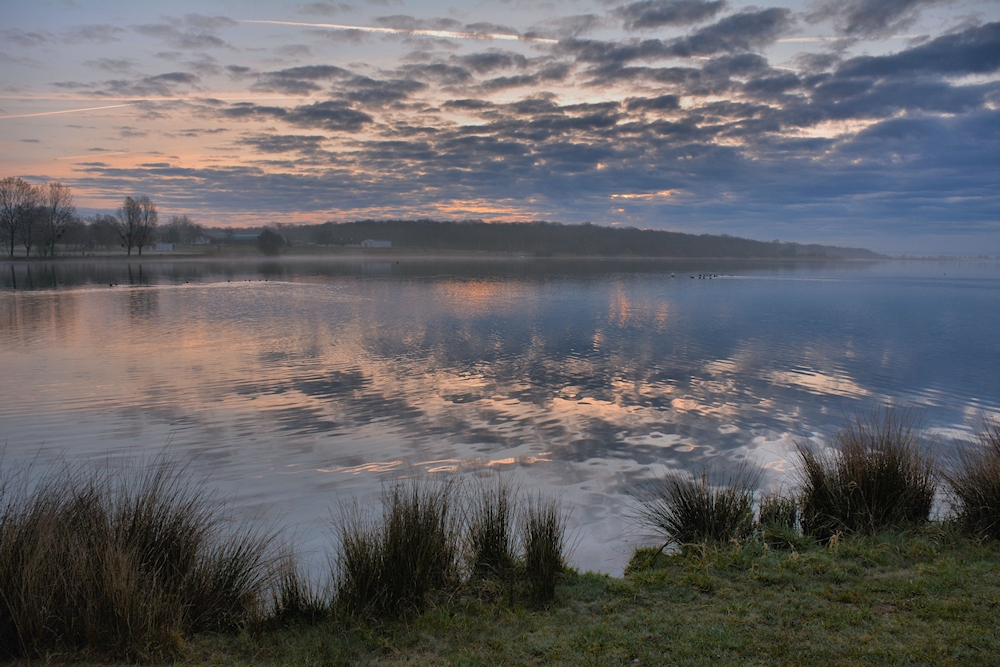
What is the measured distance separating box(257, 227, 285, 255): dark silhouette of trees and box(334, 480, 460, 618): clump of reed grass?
131 m

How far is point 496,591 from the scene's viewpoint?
4.96 m

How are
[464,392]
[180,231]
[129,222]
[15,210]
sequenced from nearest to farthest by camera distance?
[464,392] → [15,210] → [129,222] → [180,231]

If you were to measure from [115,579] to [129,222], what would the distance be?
12194cm

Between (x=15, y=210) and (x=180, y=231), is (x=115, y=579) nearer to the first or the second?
(x=15, y=210)

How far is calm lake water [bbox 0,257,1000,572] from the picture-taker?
8.54 m

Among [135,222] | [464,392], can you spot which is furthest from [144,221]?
[464,392]

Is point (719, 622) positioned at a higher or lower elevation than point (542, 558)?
lower

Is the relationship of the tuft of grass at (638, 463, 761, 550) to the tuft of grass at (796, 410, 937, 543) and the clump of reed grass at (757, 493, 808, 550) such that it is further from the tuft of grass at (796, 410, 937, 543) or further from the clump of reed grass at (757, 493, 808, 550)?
the tuft of grass at (796, 410, 937, 543)

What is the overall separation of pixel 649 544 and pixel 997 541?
123 inches

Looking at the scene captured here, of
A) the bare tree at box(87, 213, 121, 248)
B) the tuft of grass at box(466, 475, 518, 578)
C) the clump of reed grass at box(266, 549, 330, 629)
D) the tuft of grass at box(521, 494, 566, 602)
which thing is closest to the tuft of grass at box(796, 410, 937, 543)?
the tuft of grass at box(521, 494, 566, 602)

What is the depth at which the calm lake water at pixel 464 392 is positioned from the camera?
8539mm

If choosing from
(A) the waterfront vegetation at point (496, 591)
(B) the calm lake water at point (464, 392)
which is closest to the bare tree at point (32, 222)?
(B) the calm lake water at point (464, 392)

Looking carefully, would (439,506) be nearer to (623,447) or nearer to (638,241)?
(623,447)

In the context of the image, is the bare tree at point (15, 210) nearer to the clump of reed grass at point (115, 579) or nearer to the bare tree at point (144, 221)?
the bare tree at point (144, 221)
